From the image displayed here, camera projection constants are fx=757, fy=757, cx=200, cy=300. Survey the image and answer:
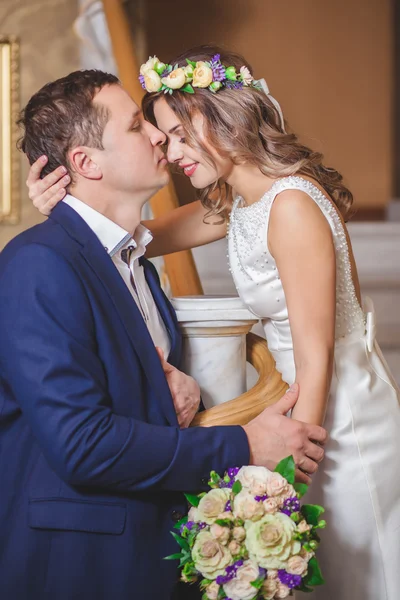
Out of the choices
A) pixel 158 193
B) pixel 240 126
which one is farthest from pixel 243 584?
pixel 158 193

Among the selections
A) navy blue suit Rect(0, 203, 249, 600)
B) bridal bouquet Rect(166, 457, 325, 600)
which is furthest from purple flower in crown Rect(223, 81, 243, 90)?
bridal bouquet Rect(166, 457, 325, 600)

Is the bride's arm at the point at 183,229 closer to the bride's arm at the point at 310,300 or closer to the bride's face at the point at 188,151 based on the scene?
the bride's face at the point at 188,151

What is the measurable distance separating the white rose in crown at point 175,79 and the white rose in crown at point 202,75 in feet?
0.13

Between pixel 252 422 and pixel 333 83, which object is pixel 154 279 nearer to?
pixel 252 422

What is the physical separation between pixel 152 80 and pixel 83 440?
1.18 metres

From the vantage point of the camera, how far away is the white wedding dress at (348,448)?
227 cm

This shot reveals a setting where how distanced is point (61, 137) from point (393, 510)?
1.48 meters

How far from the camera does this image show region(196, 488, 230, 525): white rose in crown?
1624 millimetres

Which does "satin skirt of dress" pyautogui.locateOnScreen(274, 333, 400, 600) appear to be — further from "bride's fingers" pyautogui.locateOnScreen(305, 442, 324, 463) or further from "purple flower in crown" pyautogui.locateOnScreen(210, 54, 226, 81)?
"purple flower in crown" pyautogui.locateOnScreen(210, 54, 226, 81)

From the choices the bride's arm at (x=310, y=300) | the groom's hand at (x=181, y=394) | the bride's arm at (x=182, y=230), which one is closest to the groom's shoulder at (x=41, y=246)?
the groom's hand at (x=181, y=394)

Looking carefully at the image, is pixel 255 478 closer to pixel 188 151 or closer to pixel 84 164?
pixel 84 164

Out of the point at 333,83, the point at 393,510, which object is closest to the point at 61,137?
the point at 393,510

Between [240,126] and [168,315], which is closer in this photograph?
[168,315]

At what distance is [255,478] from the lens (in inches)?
65.5
